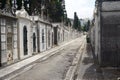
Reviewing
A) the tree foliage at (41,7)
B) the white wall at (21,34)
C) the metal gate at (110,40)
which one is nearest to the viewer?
the metal gate at (110,40)

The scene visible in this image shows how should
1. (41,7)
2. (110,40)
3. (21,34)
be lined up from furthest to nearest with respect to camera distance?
1. (41,7)
2. (21,34)
3. (110,40)

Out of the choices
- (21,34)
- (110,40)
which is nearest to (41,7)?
(21,34)

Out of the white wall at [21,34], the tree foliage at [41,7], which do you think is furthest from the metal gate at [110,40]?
the tree foliage at [41,7]

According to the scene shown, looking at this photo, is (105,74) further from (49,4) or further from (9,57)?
(49,4)

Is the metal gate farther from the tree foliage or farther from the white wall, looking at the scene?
the tree foliage

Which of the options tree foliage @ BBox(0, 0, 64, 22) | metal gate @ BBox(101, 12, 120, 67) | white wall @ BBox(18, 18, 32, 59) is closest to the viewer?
metal gate @ BBox(101, 12, 120, 67)

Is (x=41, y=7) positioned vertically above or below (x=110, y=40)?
above

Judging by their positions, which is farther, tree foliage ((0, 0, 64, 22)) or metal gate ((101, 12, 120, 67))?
tree foliage ((0, 0, 64, 22))

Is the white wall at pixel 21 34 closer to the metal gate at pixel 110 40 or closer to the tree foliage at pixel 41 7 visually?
the metal gate at pixel 110 40

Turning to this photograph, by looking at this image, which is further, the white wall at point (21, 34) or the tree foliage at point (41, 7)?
the tree foliage at point (41, 7)

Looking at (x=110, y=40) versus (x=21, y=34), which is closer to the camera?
(x=110, y=40)

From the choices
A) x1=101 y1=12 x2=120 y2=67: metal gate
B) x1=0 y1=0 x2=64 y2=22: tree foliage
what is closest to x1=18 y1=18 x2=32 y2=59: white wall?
x1=101 y1=12 x2=120 y2=67: metal gate

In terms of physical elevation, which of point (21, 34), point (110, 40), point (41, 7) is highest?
point (41, 7)

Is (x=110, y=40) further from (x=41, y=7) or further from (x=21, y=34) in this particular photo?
(x=41, y=7)
